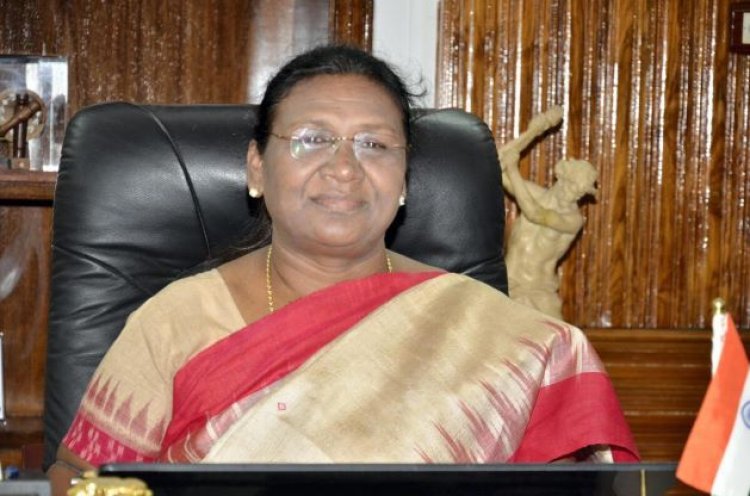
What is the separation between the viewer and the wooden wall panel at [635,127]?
354cm

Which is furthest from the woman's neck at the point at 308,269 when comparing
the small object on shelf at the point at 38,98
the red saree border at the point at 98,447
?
the small object on shelf at the point at 38,98

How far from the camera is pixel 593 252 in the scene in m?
3.61

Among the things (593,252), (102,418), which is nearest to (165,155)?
(102,418)

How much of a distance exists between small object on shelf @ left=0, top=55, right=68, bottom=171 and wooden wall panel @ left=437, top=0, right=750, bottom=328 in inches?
40.8

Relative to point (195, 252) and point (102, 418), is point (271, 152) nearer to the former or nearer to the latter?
point (195, 252)

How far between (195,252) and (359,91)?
0.37 meters

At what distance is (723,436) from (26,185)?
2.50m

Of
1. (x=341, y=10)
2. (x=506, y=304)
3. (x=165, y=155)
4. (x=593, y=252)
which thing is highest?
(x=341, y=10)

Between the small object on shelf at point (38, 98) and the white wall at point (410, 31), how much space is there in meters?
0.87

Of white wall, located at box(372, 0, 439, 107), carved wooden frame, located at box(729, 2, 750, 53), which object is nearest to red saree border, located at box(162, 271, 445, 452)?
white wall, located at box(372, 0, 439, 107)

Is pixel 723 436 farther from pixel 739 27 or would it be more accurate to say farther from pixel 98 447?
pixel 739 27

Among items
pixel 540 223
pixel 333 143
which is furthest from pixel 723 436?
pixel 540 223

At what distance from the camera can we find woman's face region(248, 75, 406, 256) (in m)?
1.88

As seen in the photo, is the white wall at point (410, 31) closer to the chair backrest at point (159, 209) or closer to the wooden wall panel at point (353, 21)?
the wooden wall panel at point (353, 21)
